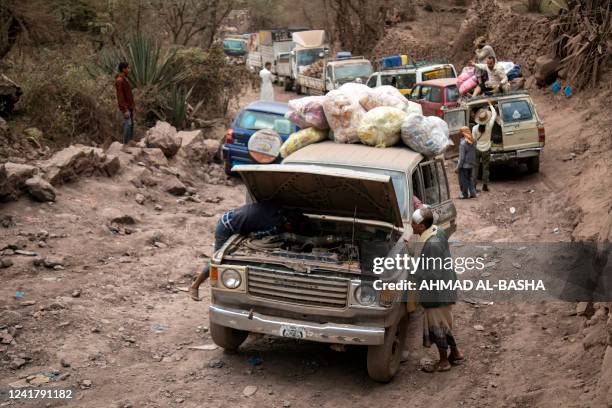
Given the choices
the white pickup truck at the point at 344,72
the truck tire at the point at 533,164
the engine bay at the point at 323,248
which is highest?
the engine bay at the point at 323,248

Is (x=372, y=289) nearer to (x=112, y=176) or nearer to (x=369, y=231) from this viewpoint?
(x=369, y=231)

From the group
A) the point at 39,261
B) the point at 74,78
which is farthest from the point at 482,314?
the point at 74,78

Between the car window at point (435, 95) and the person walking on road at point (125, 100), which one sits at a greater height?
the person walking on road at point (125, 100)

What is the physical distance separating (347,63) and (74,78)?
1394 centimetres

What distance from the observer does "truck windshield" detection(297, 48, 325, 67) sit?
111 ft

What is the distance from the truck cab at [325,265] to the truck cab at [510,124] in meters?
7.99

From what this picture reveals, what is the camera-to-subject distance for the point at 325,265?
6.70 meters

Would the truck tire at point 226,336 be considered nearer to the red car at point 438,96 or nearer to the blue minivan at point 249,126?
the blue minivan at point 249,126

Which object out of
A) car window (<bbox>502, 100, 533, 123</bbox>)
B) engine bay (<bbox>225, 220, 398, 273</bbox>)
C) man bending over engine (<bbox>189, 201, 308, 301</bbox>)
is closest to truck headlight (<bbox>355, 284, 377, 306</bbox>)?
engine bay (<bbox>225, 220, 398, 273</bbox>)

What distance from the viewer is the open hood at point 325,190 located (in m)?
7.04

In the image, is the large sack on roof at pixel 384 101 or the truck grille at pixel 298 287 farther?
the large sack on roof at pixel 384 101

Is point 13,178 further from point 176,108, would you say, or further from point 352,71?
point 352,71

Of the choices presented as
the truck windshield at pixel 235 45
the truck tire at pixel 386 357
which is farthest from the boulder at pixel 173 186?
the truck windshield at pixel 235 45

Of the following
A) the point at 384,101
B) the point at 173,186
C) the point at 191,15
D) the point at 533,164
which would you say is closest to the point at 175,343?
the point at 384,101
